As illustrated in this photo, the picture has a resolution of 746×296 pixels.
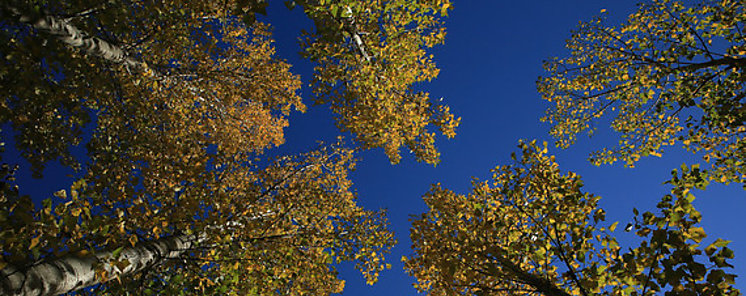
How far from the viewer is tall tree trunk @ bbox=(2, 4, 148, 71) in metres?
2.45

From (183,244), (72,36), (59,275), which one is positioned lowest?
(59,275)

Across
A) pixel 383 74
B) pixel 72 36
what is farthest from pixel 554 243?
pixel 72 36

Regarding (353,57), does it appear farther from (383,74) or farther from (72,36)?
(72,36)

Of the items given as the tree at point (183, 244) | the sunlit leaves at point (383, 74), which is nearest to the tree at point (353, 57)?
the sunlit leaves at point (383, 74)

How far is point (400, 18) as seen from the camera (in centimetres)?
623

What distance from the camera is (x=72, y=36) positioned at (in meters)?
3.96

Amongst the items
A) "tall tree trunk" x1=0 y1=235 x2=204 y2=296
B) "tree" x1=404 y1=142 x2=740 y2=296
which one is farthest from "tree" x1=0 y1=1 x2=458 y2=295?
"tree" x1=404 y1=142 x2=740 y2=296

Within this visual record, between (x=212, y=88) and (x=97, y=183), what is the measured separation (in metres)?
4.96

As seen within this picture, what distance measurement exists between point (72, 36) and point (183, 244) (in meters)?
3.26

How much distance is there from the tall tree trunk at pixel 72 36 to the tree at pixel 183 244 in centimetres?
138

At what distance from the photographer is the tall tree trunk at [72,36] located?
96.5 inches

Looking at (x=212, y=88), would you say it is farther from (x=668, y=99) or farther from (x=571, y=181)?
(x=668, y=99)

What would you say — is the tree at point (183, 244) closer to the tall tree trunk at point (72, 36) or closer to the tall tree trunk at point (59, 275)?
→ the tall tree trunk at point (59, 275)

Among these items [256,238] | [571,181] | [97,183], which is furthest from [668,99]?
[97,183]
